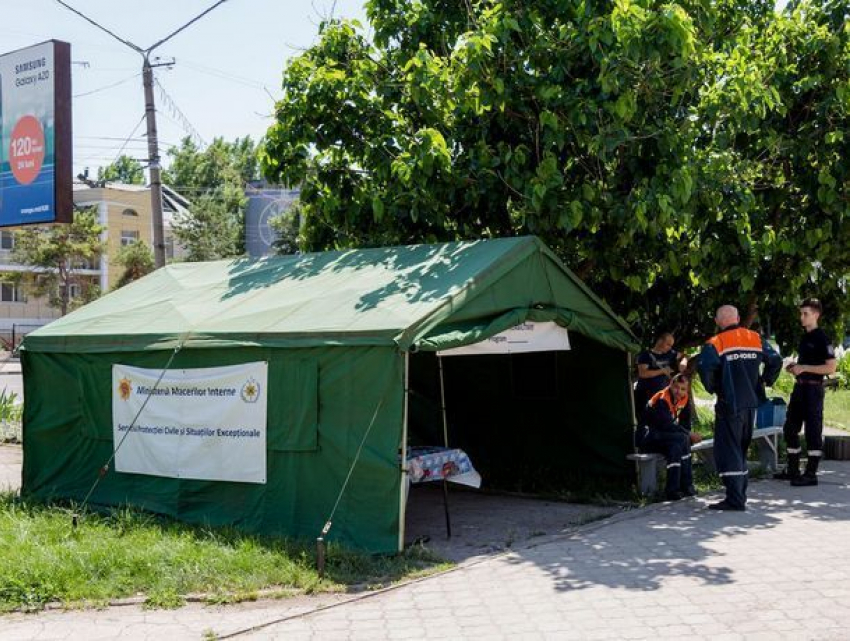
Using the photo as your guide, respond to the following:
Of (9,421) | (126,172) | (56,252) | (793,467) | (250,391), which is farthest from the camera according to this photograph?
(126,172)

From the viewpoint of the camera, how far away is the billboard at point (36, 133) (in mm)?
14648

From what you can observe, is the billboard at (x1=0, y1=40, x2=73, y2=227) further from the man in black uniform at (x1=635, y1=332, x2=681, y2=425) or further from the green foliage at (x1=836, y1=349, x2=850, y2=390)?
the green foliage at (x1=836, y1=349, x2=850, y2=390)

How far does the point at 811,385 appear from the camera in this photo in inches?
436

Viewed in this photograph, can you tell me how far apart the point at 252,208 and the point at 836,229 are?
43.5 metres

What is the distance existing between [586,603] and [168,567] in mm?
3036

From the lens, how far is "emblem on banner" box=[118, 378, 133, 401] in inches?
404

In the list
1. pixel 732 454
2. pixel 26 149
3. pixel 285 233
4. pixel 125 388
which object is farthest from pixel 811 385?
pixel 285 233

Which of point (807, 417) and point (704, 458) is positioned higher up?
point (807, 417)

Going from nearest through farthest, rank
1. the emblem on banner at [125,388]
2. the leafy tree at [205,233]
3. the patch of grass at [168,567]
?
the patch of grass at [168,567], the emblem on banner at [125,388], the leafy tree at [205,233]

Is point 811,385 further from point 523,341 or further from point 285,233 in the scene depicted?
point 285,233

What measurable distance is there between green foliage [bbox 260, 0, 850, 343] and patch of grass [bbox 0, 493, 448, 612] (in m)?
4.61

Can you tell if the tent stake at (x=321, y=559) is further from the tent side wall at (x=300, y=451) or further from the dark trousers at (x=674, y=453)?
the dark trousers at (x=674, y=453)

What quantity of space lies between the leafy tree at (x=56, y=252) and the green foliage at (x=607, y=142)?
40.1 meters

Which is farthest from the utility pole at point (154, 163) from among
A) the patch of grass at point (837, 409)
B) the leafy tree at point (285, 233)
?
the leafy tree at point (285, 233)
